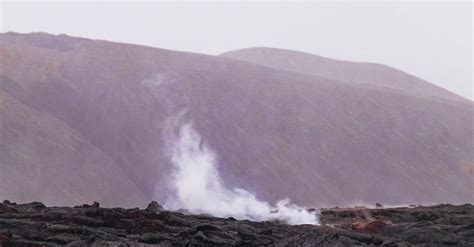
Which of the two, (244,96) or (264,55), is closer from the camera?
(244,96)

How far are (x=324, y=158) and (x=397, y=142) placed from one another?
12.3 m

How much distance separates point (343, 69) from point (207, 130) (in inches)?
2987

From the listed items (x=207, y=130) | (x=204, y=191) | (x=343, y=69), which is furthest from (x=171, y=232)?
(x=343, y=69)

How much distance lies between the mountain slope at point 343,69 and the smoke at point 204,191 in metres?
65.9

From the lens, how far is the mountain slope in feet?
449

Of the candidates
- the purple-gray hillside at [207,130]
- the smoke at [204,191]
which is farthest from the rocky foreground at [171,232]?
the purple-gray hillside at [207,130]

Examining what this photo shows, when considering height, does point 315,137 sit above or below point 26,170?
above

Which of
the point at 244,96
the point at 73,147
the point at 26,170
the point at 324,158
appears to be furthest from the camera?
the point at 244,96

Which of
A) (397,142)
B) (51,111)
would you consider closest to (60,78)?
(51,111)

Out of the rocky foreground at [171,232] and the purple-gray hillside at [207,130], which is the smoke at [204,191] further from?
the rocky foreground at [171,232]

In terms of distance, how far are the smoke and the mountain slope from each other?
65925 millimetres

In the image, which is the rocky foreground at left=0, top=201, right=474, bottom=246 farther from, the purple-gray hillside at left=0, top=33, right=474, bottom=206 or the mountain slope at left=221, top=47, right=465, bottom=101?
the mountain slope at left=221, top=47, right=465, bottom=101

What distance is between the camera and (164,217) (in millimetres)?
29984

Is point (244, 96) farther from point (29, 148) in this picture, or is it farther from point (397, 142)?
point (29, 148)
